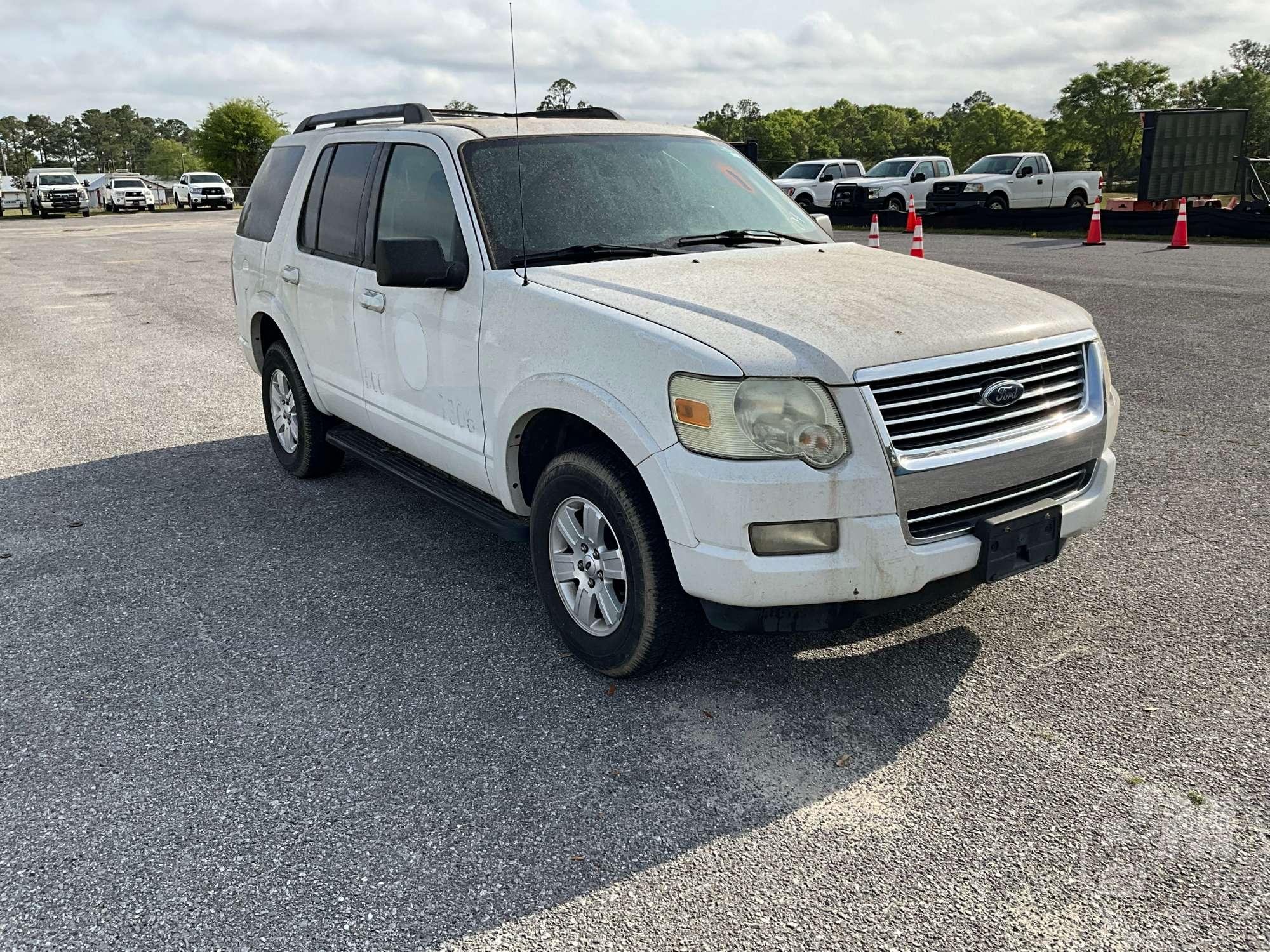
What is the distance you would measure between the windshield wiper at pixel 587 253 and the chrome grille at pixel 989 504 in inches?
63.2

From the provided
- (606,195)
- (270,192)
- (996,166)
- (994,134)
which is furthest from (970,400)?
(994,134)

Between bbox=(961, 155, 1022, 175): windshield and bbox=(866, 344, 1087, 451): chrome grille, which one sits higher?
bbox=(961, 155, 1022, 175): windshield

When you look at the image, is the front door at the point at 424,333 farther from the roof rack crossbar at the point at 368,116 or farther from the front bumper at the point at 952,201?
the front bumper at the point at 952,201

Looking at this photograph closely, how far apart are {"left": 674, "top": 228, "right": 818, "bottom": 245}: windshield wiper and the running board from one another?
1.35m

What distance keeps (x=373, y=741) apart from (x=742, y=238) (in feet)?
8.44

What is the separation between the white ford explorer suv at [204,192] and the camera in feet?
168

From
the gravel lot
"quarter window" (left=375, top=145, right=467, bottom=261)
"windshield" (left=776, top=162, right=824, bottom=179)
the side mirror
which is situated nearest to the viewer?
the gravel lot

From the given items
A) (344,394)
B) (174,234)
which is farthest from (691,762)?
(174,234)

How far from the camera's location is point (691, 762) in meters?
3.21

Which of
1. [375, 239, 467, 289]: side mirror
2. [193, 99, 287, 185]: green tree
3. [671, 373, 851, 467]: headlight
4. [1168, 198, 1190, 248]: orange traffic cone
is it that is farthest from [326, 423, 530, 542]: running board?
[193, 99, 287, 185]: green tree

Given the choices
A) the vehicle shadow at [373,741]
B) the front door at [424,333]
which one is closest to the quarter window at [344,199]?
the front door at [424,333]

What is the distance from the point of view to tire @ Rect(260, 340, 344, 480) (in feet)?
19.3

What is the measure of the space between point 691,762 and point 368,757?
1012 mm

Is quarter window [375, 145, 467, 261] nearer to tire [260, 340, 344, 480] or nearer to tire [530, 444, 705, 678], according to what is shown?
tire [530, 444, 705, 678]
